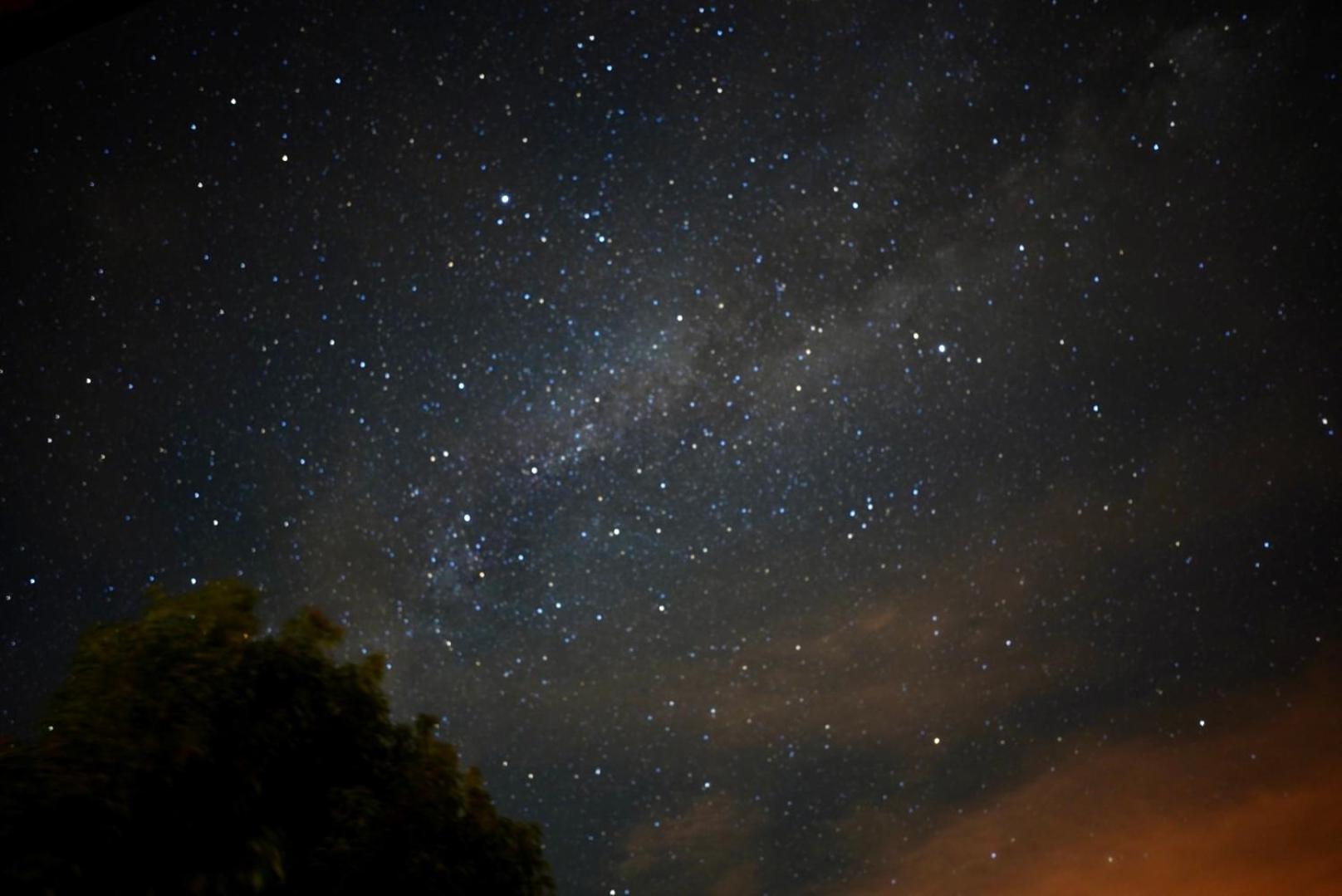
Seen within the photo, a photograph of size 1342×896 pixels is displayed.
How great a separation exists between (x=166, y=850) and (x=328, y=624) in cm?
158

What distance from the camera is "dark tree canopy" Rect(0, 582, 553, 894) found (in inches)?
148

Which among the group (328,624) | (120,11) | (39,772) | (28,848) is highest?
(328,624)

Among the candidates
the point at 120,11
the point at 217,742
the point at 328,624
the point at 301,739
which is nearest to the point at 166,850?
the point at 217,742

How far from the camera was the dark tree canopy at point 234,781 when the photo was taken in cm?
375

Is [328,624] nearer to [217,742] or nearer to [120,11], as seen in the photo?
[217,742]

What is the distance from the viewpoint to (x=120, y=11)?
1.82 metres

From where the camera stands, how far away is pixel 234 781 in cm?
455

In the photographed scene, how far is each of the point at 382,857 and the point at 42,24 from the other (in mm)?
4717

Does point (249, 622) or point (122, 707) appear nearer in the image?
point (122, 707)

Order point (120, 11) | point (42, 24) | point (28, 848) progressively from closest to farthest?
point (42, 24) < point (120, 11) < point (28, 848)

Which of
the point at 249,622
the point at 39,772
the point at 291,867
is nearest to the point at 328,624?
the point at 249,622

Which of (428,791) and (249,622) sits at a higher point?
(249,622)

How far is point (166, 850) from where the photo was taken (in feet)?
13.6

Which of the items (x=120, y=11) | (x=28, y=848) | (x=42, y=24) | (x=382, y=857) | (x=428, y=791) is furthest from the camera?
(x=428, y=791)
